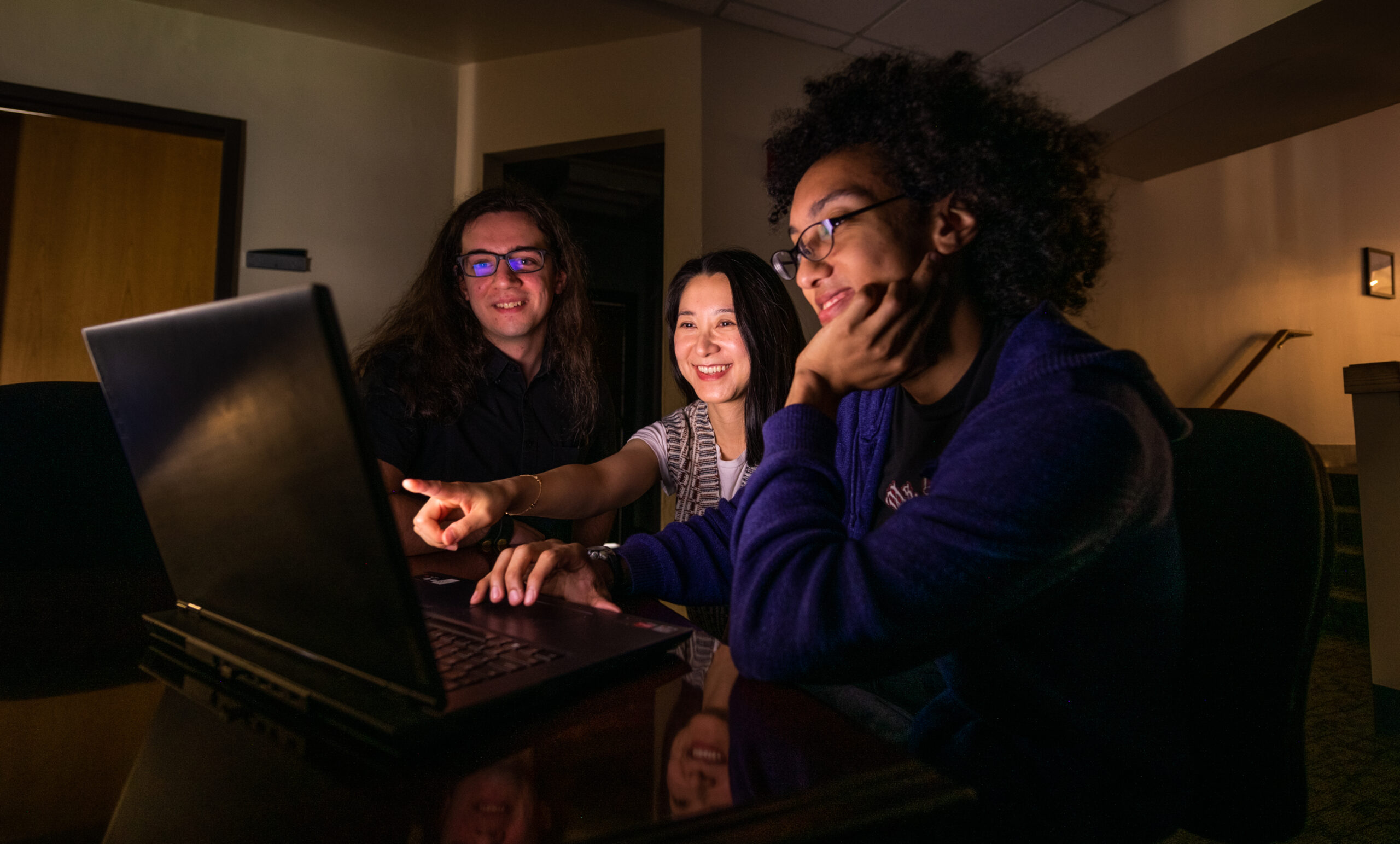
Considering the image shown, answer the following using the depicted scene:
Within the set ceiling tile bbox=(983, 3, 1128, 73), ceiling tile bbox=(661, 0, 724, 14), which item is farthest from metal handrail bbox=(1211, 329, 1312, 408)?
ceiling tile bbox=(661, 0, 724, 14)

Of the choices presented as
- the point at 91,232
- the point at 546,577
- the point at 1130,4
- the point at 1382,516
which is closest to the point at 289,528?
the point at 546,577

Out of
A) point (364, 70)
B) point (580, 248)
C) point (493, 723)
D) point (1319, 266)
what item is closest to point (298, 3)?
point (364, 70)

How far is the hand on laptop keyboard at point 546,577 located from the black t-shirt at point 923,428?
428 mm

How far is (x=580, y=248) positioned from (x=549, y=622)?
1710mm

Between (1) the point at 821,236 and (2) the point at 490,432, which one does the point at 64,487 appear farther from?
(1) the point at 821,236

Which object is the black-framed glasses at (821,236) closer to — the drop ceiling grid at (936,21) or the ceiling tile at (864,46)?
the drop ceiling grid at (936,21)

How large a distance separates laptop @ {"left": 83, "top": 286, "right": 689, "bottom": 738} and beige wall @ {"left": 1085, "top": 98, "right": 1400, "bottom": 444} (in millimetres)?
5511

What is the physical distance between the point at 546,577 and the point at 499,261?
131 centimetres

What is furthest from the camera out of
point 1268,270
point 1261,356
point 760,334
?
point 1268,270

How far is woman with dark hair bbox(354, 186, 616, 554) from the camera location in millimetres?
1908

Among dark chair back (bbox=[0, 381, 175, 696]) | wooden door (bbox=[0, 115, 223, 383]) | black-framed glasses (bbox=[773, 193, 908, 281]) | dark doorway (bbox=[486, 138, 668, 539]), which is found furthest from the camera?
dark doorway (bbox=[486, 138, 668, 539])

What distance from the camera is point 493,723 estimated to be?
54 centimetres

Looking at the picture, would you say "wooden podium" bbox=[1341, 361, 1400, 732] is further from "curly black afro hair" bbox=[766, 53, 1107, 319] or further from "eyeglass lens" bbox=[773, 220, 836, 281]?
"eyeglass lens" bbox=[773, 220, 836, 281]

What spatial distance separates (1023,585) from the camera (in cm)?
64
